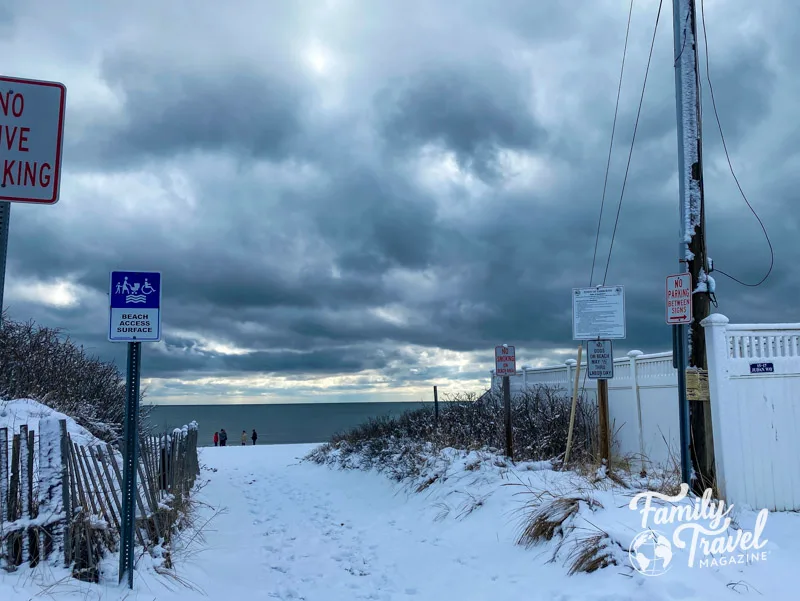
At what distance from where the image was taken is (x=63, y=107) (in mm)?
3795

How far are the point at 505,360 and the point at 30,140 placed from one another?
989 cm

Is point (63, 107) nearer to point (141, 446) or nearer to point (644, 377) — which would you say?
point (141, 446)

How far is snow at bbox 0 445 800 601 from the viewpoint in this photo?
20.5 feet

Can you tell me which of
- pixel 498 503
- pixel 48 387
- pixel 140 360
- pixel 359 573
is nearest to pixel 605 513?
pixel 498 503

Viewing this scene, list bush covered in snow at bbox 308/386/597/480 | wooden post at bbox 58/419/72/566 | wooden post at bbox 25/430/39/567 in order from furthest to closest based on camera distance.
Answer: bush covered in snow at bbox 308/386/597/480
wooden post at bbox 58/419/72/566
wooden post at bbox 25/430/39/567

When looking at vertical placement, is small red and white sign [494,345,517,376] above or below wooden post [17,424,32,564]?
above

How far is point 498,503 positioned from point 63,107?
785 centimetres

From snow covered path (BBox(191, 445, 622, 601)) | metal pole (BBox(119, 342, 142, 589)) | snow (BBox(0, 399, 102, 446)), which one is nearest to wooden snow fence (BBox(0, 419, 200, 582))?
metal pole (BBox(119, 342, 142, 589))

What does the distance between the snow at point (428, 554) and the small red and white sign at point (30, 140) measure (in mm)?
3528

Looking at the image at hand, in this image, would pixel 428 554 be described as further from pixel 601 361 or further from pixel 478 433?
pixel 478 433

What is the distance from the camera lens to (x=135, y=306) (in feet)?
20.4

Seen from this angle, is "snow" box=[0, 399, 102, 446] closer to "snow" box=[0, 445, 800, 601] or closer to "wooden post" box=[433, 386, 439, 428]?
"snow" box=[0, 445, 800, 601]

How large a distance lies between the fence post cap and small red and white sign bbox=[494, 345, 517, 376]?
391cm

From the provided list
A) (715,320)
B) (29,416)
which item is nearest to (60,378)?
(29,416)
